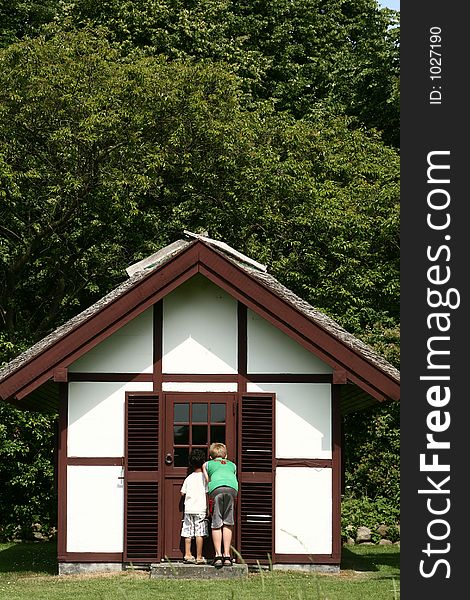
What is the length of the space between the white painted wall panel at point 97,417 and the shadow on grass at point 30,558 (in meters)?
1.71

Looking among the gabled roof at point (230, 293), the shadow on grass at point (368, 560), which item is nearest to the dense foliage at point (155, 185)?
the shadow on grass at point (368, 560)

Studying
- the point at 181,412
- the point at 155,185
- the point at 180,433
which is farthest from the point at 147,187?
the point at 180,433

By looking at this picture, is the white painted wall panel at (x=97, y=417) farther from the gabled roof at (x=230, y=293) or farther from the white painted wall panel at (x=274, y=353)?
the white painted wall panel at (x=274, y=353)

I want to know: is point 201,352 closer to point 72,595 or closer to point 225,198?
point 72,595

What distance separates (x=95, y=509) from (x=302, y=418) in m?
2.80

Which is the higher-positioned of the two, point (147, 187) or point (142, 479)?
point (147, 187)

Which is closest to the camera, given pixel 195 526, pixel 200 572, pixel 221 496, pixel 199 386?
pixel 200 572

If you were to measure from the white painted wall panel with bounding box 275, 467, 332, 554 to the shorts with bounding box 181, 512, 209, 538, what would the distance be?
0.95m

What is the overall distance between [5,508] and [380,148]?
12927 mm

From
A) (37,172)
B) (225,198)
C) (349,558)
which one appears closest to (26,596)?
(349,558)

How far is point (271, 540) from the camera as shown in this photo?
1459 cm

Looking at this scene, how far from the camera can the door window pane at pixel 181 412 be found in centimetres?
1476

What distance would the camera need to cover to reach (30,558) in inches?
698

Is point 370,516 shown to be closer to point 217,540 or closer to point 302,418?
point 302,418
